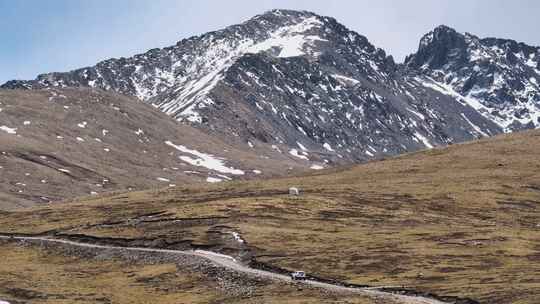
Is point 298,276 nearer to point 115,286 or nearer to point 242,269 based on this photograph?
point 242,269

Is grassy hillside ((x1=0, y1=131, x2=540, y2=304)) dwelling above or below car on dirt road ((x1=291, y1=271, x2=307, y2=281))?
above

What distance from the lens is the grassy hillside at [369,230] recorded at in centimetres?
9969

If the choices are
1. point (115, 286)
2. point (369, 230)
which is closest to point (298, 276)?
point (115, 286)

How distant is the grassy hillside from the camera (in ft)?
327

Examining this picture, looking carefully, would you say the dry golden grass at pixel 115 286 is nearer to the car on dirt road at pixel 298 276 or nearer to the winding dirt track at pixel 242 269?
the winding dirt track at pixel 242 269

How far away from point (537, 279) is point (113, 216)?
107m

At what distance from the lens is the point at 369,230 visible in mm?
143250

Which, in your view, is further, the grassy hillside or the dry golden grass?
the grassy hillside

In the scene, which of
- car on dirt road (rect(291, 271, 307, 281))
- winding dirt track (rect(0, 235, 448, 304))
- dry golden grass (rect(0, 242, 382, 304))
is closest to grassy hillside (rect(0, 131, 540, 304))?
winding dirt track (rect(0, 235, 448, 304))

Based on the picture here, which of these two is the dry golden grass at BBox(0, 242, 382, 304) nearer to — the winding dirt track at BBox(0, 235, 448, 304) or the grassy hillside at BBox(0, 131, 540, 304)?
the winding dirt track at BBox(0, 235, 448, 304)

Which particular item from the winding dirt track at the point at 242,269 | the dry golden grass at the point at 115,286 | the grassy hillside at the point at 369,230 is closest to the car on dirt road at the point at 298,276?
the winding dirt track at the point at 242,269

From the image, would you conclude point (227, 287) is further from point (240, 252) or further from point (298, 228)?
point (298, 228)

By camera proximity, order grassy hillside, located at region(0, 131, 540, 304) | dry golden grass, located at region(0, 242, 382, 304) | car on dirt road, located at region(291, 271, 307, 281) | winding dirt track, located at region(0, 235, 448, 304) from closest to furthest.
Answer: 1. winding dirt track, located at region(0, 235, 448, 304)
2. dry golden grass, located at region(0, 242, 382, 304)
3. grassy hillside, located at region(0, 131, 540, 304)
4. car on dirt road, located at region(291, 271, 307, 281)

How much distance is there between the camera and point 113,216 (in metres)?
176
